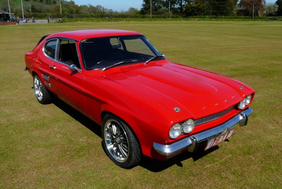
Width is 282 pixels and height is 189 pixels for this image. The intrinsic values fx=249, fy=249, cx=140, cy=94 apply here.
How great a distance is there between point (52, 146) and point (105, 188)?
4.40 feet

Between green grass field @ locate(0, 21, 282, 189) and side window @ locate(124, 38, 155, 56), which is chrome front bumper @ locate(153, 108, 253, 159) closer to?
green grass field @ locate(0, 21, 282, 189)

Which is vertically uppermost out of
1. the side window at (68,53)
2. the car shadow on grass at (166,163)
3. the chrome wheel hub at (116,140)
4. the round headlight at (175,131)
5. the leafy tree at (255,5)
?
the leafy tree at (255,5)

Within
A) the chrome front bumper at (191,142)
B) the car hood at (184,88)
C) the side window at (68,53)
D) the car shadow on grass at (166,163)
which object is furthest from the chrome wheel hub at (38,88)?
the chrome front bumper at (191,142)

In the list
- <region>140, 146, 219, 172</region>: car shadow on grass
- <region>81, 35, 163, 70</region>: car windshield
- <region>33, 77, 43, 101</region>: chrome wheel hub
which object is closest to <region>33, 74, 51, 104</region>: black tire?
<region>33, 77, 43, 101</region>: chrome wheel hub

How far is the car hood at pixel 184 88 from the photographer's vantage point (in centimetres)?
283

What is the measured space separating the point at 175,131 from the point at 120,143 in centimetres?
88

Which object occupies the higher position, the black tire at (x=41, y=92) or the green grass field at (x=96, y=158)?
the black tire at (x=41, y=92)

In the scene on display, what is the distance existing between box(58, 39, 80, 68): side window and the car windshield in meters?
0.21

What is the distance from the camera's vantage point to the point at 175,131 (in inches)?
104

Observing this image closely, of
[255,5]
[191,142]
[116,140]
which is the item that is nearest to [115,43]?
[116,140]

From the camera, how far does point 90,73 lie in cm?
367

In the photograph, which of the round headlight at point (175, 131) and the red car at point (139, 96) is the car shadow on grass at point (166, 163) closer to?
the red car at point (139, 96)

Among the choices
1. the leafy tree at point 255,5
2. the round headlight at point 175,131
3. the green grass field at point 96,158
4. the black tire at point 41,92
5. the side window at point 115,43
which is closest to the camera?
the round headlight at point 175,131

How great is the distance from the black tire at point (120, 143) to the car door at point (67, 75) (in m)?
0.72
